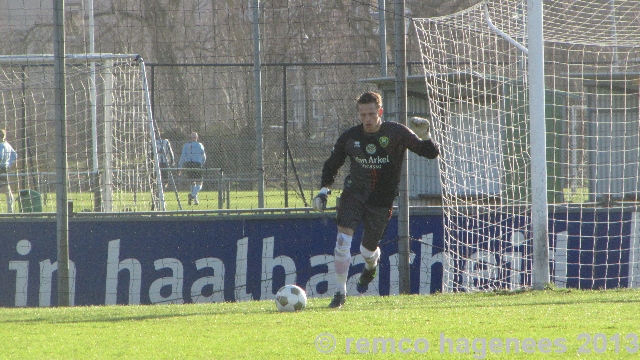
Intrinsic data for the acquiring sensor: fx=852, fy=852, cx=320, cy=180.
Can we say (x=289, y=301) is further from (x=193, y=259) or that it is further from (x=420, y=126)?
(x=193, y=259)

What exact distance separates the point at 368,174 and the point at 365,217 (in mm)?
418

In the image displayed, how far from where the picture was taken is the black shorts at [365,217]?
316 inches

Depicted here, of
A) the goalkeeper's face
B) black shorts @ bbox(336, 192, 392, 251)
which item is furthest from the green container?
the goalkeeper's face

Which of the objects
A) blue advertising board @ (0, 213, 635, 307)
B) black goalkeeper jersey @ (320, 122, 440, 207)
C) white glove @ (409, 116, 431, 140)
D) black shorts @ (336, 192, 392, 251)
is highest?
white glove @ (409, 116, 431, 140)

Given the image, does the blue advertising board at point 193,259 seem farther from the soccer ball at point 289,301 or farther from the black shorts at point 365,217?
the soccer ball at point 289,301

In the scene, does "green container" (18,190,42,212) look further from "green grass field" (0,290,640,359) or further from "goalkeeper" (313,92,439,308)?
"goalkeeper" (313,92,439,308)

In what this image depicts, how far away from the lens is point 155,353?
5.31 meters

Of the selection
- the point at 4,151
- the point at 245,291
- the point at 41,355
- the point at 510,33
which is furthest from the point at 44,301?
the point at 510,33

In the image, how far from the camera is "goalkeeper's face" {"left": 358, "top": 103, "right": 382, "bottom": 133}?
7.80m

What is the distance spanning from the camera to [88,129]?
51.1 ft

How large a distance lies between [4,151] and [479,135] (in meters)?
8.02

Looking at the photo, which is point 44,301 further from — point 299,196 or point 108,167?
point 299,196

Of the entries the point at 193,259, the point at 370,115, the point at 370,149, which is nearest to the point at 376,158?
the point at 370,149

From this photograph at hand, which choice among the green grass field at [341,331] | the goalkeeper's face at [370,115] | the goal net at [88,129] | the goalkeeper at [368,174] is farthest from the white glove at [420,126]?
the goal net at [88,129]
